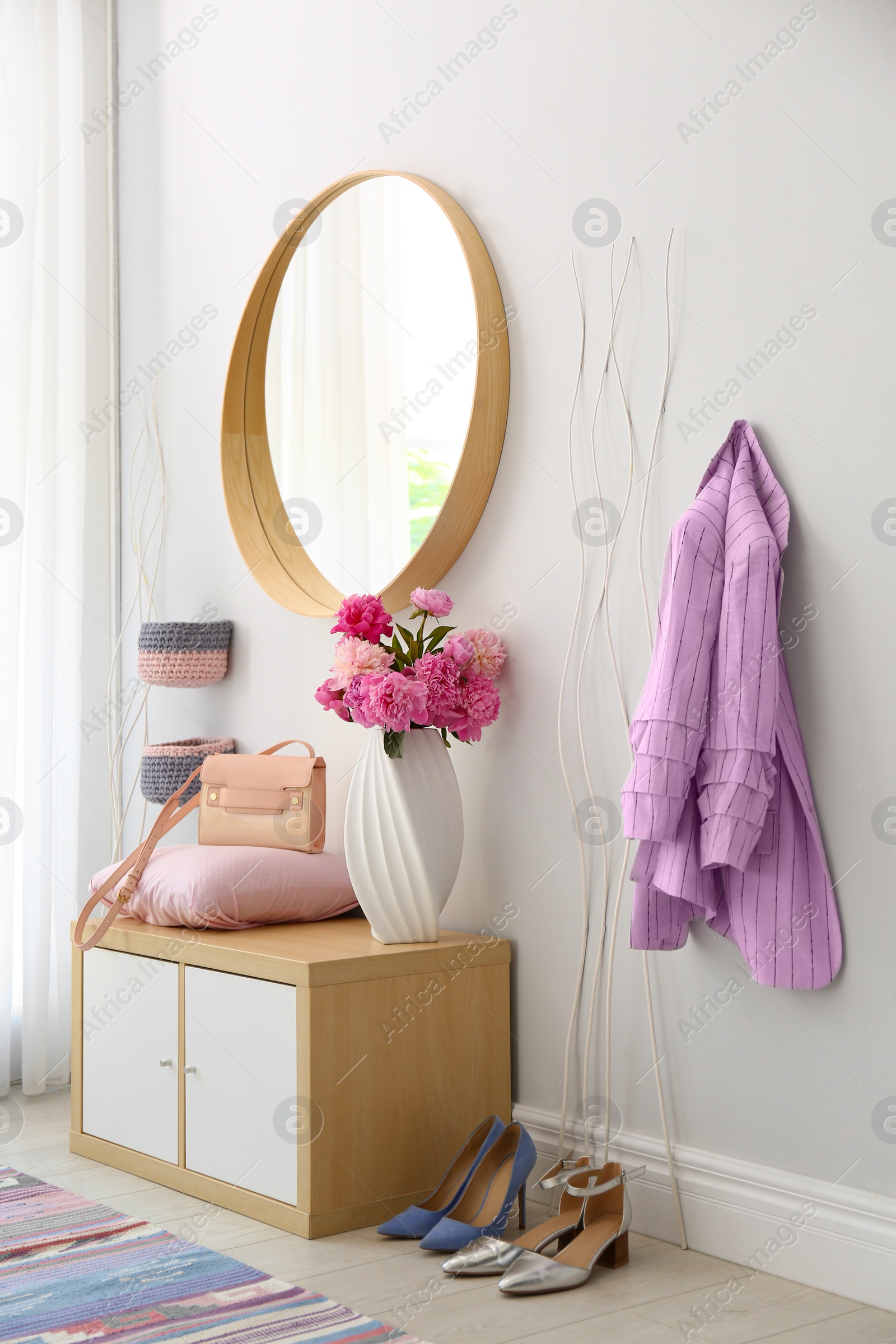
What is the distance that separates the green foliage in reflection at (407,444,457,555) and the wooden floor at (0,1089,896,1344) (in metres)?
1.21

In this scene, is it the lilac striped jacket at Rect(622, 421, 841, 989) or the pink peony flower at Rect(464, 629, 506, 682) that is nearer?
the lilac striped jacket at Rect(622, 421, 841, 989)

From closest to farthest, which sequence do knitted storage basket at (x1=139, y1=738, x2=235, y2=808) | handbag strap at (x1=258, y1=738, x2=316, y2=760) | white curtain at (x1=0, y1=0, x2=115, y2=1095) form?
handbag strap at (x1=258, y1=738, x2=316, y2=760) < knitted storage basket at (x1=139, y1=738, x2=235, y2=808) < white curtain at (x1=0, y1=0, x2=115, y2=1095)

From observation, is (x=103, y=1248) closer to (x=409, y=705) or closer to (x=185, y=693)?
(x=409, y=705)

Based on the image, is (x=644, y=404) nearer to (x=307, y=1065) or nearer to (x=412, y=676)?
(x=412, y=676)

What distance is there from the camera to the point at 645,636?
77.0 inches

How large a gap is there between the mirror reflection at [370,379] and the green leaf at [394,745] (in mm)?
423

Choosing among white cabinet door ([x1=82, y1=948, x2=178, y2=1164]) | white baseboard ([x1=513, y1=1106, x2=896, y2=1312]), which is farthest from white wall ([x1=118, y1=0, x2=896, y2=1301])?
white cabinet door ([x1=82, y1=948, x2=178, y2=1164])

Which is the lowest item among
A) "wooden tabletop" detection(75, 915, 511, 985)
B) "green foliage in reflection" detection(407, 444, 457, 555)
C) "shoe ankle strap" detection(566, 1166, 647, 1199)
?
"shoe ankle strap" detection(566, 1166, 647, 1199)

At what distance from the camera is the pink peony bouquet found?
2043 mm

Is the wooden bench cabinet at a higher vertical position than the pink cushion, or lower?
lower

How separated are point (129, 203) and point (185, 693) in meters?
1.29

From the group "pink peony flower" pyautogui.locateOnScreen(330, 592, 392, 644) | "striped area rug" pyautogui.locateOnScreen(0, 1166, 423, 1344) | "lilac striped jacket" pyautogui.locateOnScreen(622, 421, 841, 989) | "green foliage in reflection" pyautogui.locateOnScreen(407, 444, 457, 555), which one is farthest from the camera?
"green foliage in reflection" pyautogui.locateOnScreen(407, 444, 457, 555)

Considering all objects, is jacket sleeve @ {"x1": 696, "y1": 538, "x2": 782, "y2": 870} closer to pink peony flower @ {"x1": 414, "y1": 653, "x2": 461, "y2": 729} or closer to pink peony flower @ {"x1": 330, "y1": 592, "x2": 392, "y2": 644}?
pink peony flower @ {"x1": 414, "y1": 653, "x2": 461, "y2": 729}

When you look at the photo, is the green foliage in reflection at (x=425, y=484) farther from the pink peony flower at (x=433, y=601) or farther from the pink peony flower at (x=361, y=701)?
the pink peony flower at (x=361, y=701)
